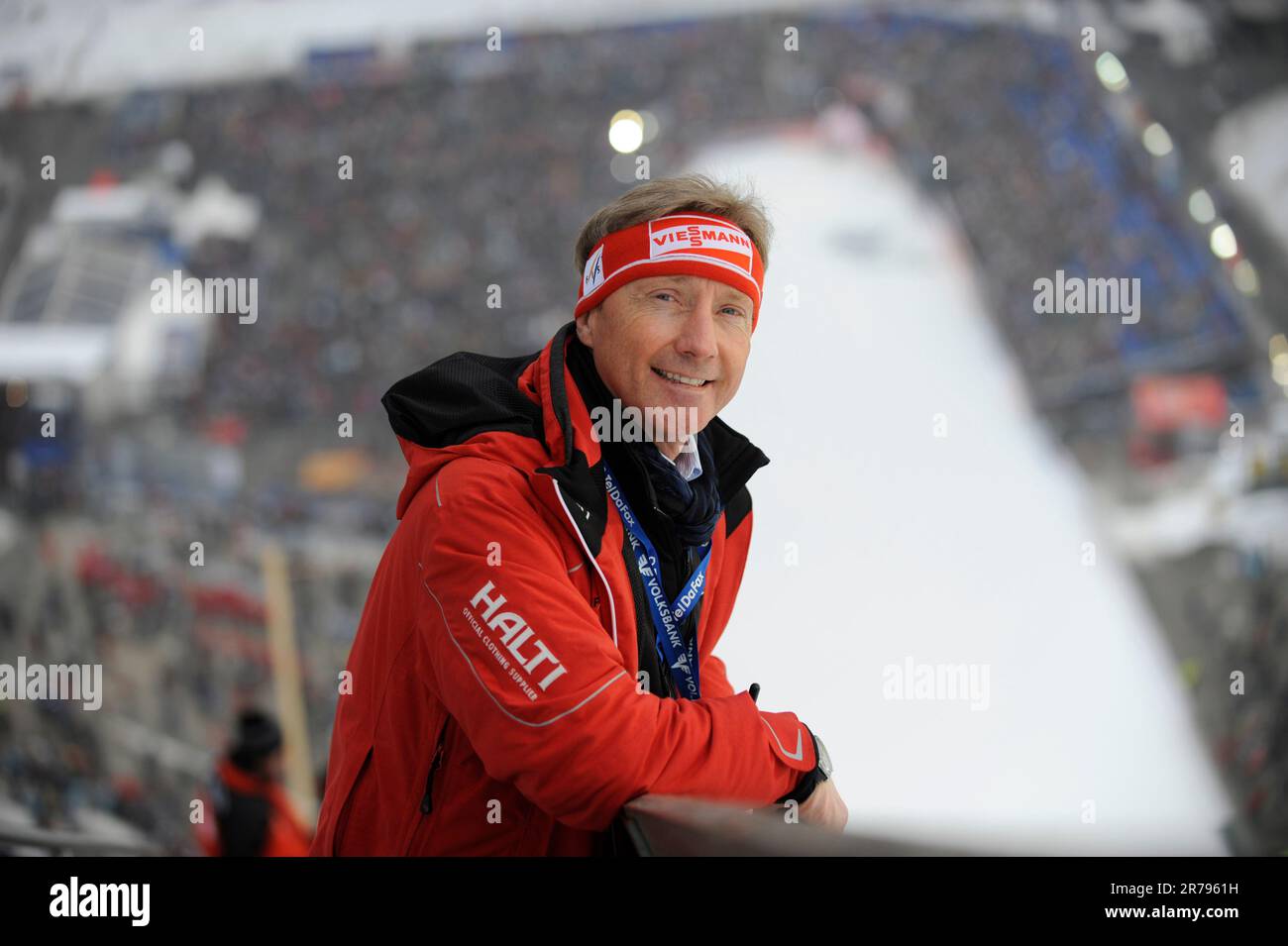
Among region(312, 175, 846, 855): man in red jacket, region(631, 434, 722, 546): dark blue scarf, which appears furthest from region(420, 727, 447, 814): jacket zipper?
region(631, 434, 722, 546): dark blue scarf

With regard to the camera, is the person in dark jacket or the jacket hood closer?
the jacket hood

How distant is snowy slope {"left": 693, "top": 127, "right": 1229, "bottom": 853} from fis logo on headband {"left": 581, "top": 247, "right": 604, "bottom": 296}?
500 cm

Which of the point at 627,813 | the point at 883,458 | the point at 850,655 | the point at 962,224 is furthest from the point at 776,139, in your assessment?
the point at 627,813

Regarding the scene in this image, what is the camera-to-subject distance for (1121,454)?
761 cm

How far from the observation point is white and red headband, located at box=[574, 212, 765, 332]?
3.31 feet

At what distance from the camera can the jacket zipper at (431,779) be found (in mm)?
904

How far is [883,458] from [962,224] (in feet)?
7.94

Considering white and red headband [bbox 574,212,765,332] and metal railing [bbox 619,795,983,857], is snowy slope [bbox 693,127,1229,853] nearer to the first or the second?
white and red headband [bbox 574,212,765,332]

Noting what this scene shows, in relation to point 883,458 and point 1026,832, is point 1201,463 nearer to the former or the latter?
point 883,458

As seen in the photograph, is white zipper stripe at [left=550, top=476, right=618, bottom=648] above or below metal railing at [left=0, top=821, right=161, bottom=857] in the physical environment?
above

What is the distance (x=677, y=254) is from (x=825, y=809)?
1.79ft

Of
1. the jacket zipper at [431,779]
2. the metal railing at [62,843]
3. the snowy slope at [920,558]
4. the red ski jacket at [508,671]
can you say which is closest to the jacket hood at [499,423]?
the red ski jacket at [508,671]

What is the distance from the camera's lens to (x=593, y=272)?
3.52ft

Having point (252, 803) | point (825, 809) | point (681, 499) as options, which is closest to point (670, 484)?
point (681, 499)
